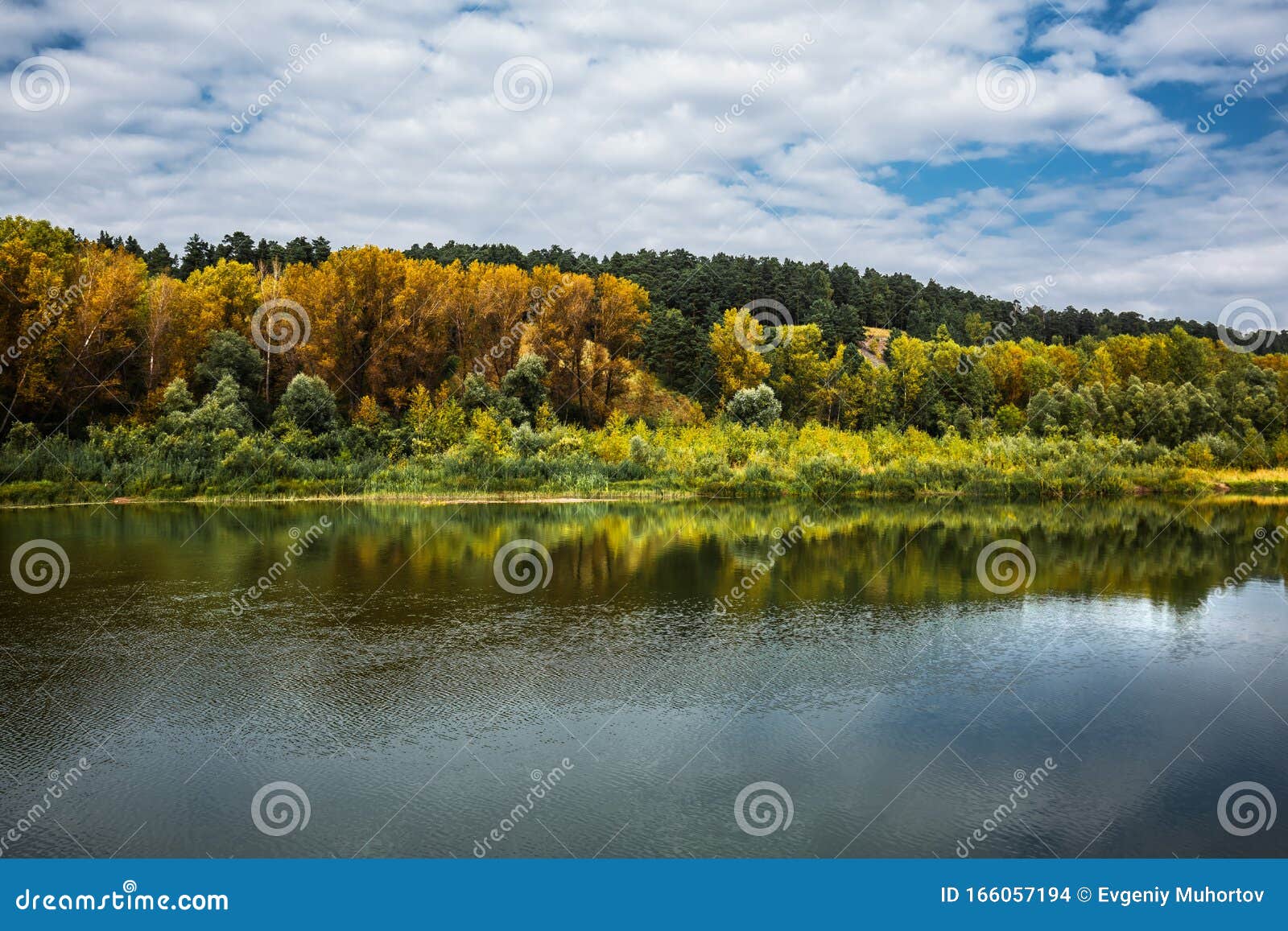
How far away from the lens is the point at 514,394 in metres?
58.0

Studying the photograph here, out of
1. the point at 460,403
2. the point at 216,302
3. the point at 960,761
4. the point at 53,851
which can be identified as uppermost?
the point at 216,302

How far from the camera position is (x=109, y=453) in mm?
44688

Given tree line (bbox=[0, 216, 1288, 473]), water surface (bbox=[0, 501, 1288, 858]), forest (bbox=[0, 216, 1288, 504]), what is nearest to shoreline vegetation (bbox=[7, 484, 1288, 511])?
forest (bbox=[0, 216, 1288, 504])

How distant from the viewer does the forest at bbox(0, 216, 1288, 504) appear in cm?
4650

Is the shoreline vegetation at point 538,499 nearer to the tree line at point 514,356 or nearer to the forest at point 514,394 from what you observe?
the forest at point 514,394

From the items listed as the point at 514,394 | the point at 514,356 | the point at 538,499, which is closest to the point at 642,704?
the point at 538,499

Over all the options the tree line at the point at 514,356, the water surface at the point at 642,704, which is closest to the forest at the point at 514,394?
the tree line at the point at 514,356

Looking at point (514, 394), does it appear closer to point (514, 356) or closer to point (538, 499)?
point (514, 356)

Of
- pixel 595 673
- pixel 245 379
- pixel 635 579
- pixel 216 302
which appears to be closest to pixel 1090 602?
pixel 635 579

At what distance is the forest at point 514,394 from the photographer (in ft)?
153

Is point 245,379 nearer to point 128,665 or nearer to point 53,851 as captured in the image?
point 128,665

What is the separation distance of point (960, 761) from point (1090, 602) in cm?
1143

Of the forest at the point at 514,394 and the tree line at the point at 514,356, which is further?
the tree line at the point at 514,356

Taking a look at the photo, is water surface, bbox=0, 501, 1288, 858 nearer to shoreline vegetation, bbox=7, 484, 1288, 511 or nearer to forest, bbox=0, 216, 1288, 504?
shoreline vegetation, bbox=7, 484, 1288, 511
